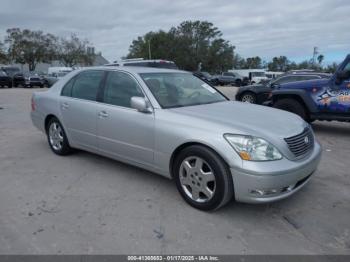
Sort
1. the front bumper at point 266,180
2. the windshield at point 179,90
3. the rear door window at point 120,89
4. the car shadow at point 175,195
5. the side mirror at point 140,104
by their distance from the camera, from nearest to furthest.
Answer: the front bumper at point 266,180 → the car shadow at point 175,195 → the side mirror at point 140,104 → the windshield at point 179,90 → the rear door window at point 120,89

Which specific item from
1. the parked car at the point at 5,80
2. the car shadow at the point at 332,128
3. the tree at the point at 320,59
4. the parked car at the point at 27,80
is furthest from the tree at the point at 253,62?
the car shadow at the point at 332,128

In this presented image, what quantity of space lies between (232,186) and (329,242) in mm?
1028

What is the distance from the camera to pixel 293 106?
27.0ft

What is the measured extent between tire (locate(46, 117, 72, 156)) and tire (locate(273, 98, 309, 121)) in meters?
5.36

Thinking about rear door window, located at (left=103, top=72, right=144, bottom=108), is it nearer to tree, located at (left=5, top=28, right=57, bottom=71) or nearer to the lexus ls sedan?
the lexus ls sedan

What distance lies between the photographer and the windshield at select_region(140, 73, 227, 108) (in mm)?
4363

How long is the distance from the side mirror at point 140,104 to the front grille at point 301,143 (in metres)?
1.67

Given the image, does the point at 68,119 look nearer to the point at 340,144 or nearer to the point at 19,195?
the point at 19,195

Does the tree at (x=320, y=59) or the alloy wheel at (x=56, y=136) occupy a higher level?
the tree at (x=320, y=59)

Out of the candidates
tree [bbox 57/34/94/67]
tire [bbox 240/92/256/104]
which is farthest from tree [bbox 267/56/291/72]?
tire [bbox 240/92/256/104]

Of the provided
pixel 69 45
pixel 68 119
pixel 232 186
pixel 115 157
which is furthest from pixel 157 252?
pixel 69 45

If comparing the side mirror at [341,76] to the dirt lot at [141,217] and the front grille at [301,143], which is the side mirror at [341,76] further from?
the front grille at [301,143]

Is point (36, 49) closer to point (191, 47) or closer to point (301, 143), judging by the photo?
point (191, 47)

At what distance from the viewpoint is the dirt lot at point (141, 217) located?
3.08 meters
